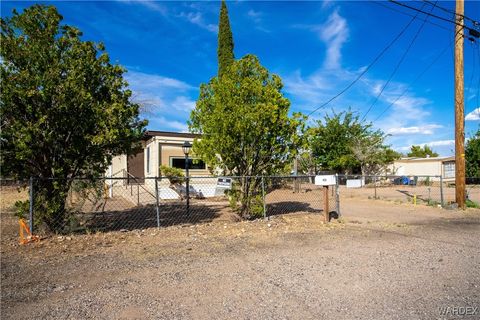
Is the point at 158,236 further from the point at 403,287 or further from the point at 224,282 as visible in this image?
the point at 403,287

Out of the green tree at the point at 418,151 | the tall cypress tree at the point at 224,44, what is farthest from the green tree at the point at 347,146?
the green tree at the point at 418,151

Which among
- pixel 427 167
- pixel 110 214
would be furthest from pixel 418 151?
pixel 110 214

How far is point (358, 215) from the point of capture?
10922 millimetres

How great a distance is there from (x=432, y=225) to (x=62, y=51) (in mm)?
9797

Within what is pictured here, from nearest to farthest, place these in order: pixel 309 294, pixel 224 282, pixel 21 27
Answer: pixel 309 294
pixel 224 282
pixel 21 27

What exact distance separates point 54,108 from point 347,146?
2599cm

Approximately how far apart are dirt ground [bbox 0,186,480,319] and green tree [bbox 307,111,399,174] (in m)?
21.6

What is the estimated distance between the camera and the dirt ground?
3658mm

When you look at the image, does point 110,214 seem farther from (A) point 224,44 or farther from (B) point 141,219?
(A) point 224,44

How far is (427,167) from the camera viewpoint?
35.1 metres

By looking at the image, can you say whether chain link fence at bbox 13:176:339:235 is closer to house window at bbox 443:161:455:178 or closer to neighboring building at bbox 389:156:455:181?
neighboring building at bbox 389:156:455:181

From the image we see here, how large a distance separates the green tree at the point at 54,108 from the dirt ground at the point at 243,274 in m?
1.35

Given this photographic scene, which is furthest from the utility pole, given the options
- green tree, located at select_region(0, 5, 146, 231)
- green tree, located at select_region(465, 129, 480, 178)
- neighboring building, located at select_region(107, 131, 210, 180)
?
green tree, located at select_region(465, 129, 480, 178)

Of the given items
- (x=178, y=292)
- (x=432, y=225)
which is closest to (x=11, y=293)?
(x=178, y=292)
